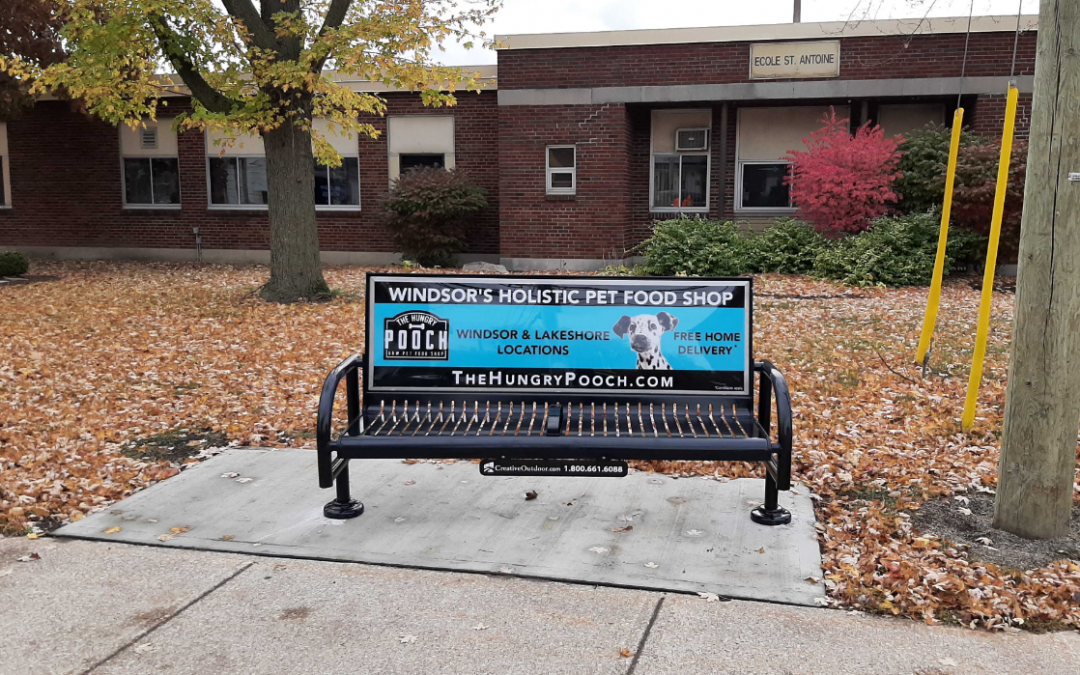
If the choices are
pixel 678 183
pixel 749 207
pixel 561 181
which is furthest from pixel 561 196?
pixel 749 207

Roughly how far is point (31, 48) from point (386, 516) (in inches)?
764

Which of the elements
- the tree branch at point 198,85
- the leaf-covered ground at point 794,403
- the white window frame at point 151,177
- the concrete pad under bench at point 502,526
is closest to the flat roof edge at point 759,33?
the leaf-covered ground at point 794,403

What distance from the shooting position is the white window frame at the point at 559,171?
19594 millimetres

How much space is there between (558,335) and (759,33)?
15.4 meters

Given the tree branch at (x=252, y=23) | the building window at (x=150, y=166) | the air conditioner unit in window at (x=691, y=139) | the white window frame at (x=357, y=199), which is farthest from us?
the building window at (x=150, y=166)

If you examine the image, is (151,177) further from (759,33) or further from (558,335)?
(558,335)

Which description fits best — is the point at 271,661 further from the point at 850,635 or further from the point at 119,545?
the point at 850,635

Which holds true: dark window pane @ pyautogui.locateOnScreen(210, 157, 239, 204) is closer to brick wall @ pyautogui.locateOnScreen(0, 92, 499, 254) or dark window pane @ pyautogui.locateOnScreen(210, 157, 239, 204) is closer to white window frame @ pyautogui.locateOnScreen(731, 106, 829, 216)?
brick wall @ pyautogui.locateOnScreen(0, 92, 499, 254)

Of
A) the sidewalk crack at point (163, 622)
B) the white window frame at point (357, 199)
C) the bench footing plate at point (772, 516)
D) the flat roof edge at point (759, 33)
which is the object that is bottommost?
the sidewalk crack at point (163, 622)

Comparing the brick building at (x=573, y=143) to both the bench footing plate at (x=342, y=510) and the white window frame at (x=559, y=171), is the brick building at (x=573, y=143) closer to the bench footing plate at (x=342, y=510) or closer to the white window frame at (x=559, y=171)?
the white window frame at (x=559, y=171)

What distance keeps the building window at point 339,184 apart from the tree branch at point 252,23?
8520 mm

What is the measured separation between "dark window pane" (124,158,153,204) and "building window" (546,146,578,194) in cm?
1075

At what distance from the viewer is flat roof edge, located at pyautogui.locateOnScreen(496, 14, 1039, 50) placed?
1753 cm

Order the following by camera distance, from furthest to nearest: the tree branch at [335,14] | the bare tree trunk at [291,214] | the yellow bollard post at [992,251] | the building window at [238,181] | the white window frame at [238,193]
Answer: the building window at [238,181] → the white window frame at [238,193] → the bare tree trunk at [291,214] → the tree branch at [335,14] → the yellow bollard post at [992,251]
